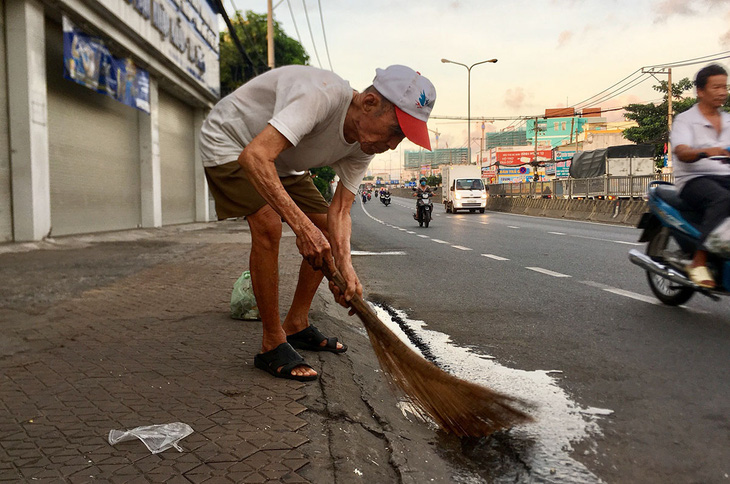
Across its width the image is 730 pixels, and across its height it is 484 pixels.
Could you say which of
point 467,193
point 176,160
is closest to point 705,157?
point 176,160

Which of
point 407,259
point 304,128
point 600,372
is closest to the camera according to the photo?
point 304,128

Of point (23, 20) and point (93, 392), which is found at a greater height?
point (23, 20)

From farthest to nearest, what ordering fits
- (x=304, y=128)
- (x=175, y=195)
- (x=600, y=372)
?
(x=175, y=195), (x=600, y=372), (x=304, y=128)

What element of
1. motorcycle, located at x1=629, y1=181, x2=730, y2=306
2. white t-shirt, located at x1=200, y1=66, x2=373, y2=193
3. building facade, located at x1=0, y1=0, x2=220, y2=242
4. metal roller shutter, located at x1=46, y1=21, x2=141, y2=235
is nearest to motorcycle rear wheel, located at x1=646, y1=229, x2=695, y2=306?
motorcycle, located at x1=629, y1=181, x2=730, y2=306

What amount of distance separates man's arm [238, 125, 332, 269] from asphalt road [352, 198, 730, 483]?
0.96 m

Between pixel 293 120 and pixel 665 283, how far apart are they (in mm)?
4143

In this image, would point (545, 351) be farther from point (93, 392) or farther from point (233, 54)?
point (233, 54)

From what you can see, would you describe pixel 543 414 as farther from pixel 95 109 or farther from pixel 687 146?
pixel 95 109

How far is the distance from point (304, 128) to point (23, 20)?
10.4m

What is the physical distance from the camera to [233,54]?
111 feet

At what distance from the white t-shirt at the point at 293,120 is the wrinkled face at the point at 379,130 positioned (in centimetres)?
12

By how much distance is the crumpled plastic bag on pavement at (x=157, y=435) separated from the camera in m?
2.14

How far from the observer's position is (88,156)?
48.5ft

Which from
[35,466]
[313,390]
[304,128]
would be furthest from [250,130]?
[35,466]
